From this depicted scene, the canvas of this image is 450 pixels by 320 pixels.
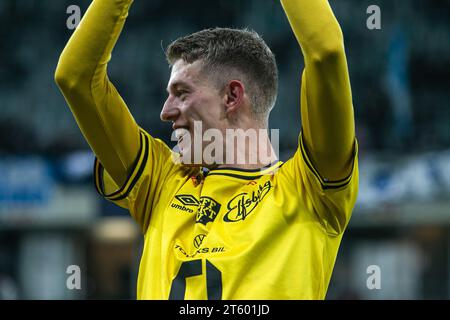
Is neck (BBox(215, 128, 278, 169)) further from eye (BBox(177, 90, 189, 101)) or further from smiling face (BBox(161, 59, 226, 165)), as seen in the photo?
eye (BBox(177, 90, 189, 101))

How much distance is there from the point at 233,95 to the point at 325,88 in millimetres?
510

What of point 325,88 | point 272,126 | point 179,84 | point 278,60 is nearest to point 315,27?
point 325,88

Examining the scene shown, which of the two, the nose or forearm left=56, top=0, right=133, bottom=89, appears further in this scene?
the nose

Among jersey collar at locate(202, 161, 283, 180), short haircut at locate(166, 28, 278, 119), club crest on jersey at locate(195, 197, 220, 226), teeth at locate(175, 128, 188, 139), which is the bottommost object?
club crest on jersey at locate(195, 197, 220, 226)

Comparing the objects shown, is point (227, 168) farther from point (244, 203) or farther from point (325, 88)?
point (325, 88)

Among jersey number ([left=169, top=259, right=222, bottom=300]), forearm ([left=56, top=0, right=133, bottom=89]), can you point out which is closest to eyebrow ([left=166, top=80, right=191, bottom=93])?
forearm ([left=56, top=0, right=133, bottom=89])

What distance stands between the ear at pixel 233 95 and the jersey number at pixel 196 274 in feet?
1.96

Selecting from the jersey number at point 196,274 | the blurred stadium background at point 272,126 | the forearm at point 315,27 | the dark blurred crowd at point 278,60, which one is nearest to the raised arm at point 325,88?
the forearm at point 315,27

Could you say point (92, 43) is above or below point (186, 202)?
above

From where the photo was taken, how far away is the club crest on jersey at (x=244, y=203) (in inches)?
105

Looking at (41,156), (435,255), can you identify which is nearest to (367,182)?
(435,255)

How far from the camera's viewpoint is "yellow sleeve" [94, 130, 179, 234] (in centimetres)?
285

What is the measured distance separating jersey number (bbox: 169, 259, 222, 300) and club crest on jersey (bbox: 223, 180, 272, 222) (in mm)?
197

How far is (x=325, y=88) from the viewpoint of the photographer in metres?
2.45
